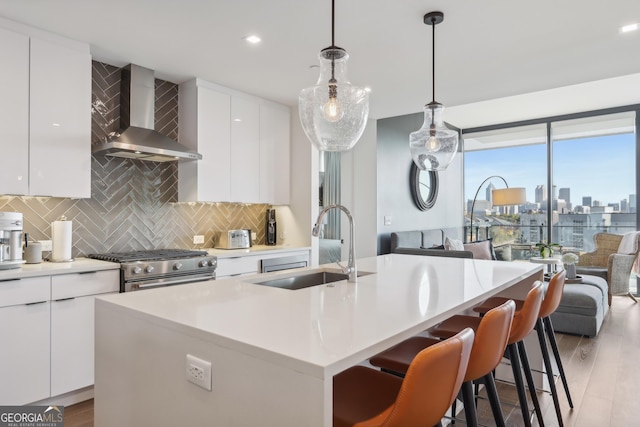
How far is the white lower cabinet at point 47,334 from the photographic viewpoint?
8.03 feet

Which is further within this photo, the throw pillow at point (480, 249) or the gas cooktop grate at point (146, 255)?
the throw pillow at point (480, 249)

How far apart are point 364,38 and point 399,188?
3.55 meters

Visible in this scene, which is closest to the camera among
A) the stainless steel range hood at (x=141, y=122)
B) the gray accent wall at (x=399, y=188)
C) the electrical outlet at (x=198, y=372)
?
the electrical outlet at (x=198, y=372)

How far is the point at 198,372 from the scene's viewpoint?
120cm

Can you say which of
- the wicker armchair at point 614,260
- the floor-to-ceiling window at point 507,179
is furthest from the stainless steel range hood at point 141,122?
the floor-to-ceiling window at point 507,179

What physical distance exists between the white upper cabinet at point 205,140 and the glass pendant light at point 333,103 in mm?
1991

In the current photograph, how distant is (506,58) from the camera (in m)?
3.33

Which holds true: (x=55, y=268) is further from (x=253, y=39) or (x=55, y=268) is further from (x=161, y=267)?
(x=253, y=39)

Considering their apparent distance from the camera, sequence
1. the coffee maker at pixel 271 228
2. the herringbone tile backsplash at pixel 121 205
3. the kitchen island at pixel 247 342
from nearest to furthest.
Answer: the kitchen island at pixel 247 342, the herringbone tile backsplash at pixel 121 205, the coffee maker at pixel 271 228

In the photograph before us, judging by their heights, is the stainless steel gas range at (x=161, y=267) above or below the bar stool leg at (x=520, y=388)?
above

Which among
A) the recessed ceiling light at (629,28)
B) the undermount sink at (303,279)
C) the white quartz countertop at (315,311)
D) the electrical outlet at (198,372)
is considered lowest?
the electrical outlet at (198,372)

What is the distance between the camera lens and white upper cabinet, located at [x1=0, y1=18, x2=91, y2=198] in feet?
8.90

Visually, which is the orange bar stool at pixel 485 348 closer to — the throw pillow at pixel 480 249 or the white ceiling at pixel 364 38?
the white ceiling at pixel 364 38

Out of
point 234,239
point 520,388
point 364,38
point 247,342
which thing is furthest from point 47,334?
point 364,38
